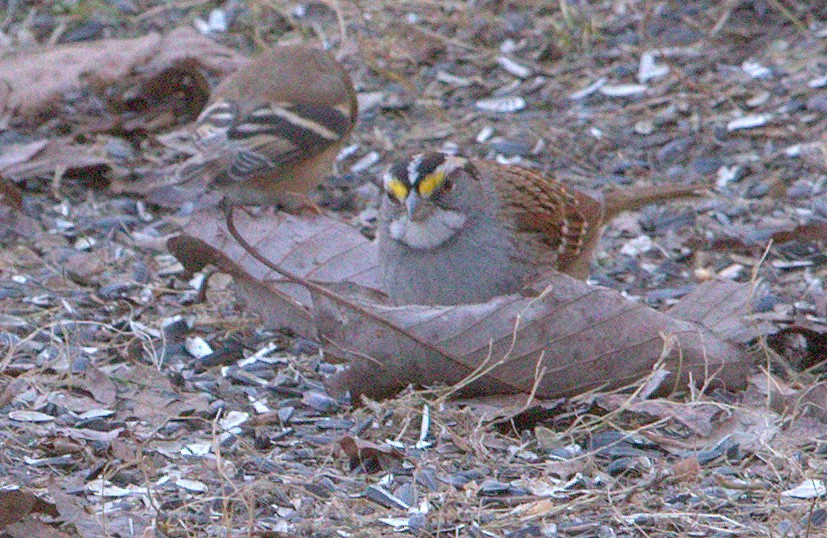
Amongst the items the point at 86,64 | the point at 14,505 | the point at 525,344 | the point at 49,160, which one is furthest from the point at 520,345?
the point at 86,64

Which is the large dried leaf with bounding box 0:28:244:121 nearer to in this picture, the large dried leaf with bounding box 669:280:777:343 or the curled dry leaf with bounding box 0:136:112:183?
the curled dry leaf with bounding box 0:136:112:183

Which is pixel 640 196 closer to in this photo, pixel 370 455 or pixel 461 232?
pixel 461 232

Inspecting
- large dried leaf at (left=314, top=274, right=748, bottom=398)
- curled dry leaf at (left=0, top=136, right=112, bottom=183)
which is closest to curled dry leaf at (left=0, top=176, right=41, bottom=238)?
curled dry leaf at (left=0, top=136, right=112, bottom=183)

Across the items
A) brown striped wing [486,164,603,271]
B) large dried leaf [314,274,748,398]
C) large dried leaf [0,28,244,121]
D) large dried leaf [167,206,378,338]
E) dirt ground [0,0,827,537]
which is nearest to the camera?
dirt ground [0,0,827,537]

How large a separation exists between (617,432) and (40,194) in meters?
2.79

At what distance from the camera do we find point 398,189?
386 cm

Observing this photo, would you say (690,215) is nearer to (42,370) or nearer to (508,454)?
(508,454)

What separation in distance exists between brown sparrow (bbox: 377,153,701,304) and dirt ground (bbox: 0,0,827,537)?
34 centimetres

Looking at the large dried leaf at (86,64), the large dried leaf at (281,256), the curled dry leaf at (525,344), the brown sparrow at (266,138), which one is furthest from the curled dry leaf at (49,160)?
the curled dry leaf at (525,344)

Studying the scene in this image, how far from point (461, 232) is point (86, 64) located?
280cm

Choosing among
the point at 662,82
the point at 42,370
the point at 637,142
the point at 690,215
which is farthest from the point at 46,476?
the point at 662,82

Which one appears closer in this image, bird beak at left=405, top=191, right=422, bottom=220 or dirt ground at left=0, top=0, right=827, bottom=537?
dirt ground at left=0, top=0, right=827, bottom=537

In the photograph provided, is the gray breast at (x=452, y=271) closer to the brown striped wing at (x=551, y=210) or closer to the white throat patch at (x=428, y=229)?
the white throat patch at (x=428, y=229)

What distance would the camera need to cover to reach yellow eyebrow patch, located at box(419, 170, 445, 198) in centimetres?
387
